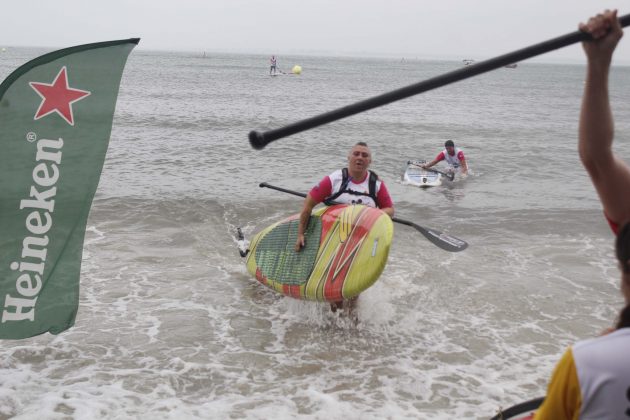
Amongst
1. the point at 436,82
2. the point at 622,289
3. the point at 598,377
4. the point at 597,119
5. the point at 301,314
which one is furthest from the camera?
the point at 301,314

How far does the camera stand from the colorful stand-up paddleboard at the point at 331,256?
6.26 m

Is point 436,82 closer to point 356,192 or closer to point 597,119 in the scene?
point 597,119

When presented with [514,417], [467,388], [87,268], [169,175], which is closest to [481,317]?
[467,388]

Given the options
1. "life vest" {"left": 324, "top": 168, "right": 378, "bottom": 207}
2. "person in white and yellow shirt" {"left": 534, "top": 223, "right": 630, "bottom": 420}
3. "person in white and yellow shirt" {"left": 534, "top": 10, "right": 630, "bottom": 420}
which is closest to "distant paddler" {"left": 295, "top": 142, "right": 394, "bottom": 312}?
"life vest" {"left": 324, "top": 168, "right": 378, "bottom": 207}

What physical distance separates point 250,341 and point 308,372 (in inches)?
38.1

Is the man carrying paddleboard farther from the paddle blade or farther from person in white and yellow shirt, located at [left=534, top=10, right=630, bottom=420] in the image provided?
person in white and yellow shirt, located at [left=534, top=10, right=630, bottom=420]

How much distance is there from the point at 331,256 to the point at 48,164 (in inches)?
126

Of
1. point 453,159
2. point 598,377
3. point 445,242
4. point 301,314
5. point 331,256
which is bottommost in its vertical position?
point 301,314

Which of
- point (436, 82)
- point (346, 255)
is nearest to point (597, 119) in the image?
point (436, 82)

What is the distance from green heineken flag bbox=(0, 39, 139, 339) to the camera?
177 inches

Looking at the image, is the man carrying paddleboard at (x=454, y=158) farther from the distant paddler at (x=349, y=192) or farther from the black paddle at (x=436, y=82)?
the black paddle at (x=436, y=82)

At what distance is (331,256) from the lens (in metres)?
6.70

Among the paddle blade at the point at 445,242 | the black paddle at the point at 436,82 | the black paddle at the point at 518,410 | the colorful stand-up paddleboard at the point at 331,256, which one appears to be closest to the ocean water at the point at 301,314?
Result: the colorful stand-up paddleboard at the point at 331,256

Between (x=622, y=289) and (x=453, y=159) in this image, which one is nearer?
(x=622, y=289)
